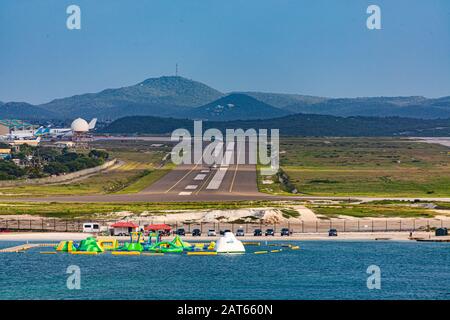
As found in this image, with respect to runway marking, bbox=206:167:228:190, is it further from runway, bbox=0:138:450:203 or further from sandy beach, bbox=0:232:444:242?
sandy beach, bbox=0:232:444:242

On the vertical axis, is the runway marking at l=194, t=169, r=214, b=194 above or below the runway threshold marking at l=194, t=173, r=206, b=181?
below

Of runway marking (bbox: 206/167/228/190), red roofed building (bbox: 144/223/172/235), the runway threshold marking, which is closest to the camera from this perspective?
red roofed building (bbox: 144/223/172/235)

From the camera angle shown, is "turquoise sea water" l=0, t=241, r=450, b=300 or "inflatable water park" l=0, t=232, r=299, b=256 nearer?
"turquoise sea water" l=0, t=241, r=450, b=300

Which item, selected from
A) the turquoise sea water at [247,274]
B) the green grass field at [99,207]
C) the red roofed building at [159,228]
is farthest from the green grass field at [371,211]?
the red roofed building at [159,228]

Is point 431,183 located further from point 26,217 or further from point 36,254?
point 36,254

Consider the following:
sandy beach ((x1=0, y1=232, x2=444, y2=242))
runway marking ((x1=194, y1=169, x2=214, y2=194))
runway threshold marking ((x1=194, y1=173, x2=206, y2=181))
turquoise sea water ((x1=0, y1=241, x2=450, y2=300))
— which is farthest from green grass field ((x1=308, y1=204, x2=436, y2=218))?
runway threshold marking ((x1=194, y1=173, x2=206, y2=181))
